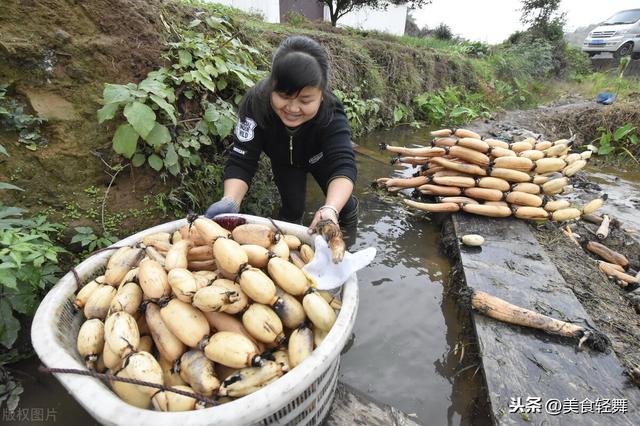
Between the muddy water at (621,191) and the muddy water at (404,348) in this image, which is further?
the muddy water at (621,191)

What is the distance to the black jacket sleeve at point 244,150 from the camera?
2529 mm

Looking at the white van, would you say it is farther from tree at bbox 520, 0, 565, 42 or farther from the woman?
the woman

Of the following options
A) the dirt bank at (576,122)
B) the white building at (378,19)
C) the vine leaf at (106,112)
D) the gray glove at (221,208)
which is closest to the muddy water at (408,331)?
the gray glove at (221,208)

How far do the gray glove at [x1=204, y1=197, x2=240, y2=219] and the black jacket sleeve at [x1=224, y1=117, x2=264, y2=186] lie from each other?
1.04 feet

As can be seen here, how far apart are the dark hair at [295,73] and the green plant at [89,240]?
132 centimetres

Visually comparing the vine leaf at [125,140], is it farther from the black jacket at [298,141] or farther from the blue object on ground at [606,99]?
the blue object on ground at [606,99]

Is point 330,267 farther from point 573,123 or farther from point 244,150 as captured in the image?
point 573,123

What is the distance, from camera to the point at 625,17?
14.5m

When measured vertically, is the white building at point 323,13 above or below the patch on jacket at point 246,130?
above

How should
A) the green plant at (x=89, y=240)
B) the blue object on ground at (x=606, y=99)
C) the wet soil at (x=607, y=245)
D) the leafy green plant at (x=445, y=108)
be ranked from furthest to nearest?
the blue object on ground at (x=606, y=99) → the leafy green plant at (x=445, y=108) → the wet soil at (x=607, y=245) → the green plant at (x=89, y=240)

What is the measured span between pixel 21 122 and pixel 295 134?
1.75 metres

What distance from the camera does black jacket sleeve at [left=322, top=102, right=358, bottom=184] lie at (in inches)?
99.4

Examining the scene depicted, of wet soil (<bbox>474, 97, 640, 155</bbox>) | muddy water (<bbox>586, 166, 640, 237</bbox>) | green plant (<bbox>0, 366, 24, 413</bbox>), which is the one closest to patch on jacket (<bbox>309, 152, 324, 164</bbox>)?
green plant (<bbox>0, 366, 24, 413</bbox>)

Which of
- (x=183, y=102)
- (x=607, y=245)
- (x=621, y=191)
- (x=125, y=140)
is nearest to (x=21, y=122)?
(x=125, y=140)
